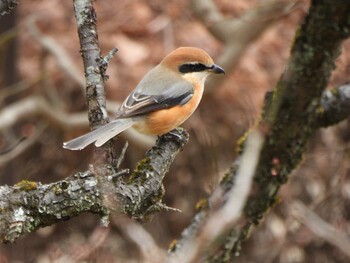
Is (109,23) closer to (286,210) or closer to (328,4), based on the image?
(286,210)

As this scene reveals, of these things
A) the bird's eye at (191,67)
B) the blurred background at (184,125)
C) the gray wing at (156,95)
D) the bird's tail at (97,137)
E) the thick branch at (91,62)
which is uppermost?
the thick branch at (91,62)

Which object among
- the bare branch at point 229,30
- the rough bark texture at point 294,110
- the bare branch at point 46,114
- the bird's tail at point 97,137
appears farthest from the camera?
the bare branch at point 46,114

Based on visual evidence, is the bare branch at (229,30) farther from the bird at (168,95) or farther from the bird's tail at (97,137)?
the bird's tail at (97,137)

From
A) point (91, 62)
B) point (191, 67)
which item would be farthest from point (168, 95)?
point (91, 62)

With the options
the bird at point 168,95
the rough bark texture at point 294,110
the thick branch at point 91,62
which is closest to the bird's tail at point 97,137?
the thick branch at point 91,62

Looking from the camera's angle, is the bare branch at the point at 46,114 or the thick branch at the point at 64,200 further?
the bare branch at the point at 46,114

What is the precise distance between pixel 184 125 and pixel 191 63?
2552 millimetres

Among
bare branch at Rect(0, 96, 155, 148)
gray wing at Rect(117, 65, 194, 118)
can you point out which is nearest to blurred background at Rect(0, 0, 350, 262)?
bare branch at Rect(0, 96, 155, 148)

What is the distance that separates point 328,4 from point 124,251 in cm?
481

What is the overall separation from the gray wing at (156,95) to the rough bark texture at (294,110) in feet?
2.04

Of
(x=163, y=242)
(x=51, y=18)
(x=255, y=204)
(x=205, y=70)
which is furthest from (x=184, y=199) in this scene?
(x=255, y=204)

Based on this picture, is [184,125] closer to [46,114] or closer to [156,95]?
[46,114]

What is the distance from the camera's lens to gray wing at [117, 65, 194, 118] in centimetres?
366

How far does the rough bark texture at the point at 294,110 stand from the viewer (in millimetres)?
2877
